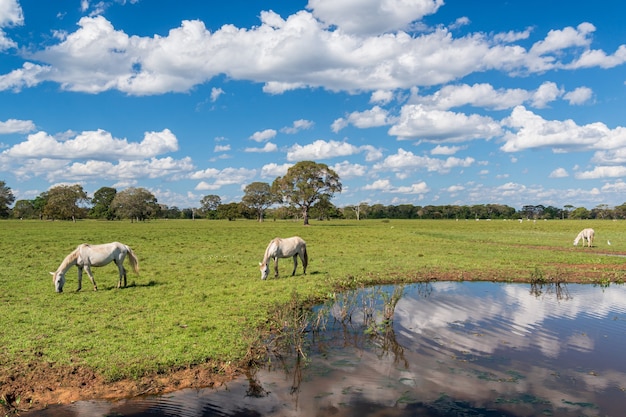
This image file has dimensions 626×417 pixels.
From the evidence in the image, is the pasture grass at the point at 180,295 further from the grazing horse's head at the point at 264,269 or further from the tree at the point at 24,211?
the tree at the point at 24,211

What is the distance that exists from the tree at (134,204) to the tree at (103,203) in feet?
38.0

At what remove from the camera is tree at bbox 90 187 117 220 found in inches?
4592

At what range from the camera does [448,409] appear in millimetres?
7781

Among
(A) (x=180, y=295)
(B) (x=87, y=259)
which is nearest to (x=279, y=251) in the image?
(A) (x=180, y=295)

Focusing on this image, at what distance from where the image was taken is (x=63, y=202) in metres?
99.3

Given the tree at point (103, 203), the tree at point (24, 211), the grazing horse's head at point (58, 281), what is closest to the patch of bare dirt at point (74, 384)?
the grazing horse's head at point (58, 281)

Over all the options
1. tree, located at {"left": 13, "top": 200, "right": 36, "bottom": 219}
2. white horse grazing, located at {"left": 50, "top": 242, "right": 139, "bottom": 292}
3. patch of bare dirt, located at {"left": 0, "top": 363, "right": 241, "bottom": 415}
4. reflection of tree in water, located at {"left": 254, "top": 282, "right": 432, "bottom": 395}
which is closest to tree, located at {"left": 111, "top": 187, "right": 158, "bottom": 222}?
tree, located at {"left": 13, "top": 200, "right": 36, "bottom": 219}

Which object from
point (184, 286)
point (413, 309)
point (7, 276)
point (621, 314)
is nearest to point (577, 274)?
point (621, 314)

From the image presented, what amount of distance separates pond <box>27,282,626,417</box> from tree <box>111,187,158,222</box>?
313 ft

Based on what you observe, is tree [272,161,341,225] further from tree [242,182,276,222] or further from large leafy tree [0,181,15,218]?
large leafy tree [0,181,15,218]

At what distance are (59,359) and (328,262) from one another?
1719 cm

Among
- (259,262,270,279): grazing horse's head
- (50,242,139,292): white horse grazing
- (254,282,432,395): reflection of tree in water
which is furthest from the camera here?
(259,262,270,279): grazing horse's head

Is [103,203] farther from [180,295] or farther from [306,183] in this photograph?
[180,295]

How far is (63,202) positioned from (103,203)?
986 inches
